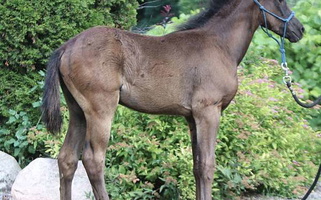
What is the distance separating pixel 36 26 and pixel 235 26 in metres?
2.42

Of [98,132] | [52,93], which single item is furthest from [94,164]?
[52,93]

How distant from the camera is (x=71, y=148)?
4.54 meters

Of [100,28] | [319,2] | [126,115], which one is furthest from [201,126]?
[319,2]

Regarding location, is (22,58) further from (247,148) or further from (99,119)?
(247,148)

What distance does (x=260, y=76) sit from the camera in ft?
22.0

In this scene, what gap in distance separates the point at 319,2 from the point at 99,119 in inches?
218

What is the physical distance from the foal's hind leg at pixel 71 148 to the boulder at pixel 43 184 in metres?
0.67

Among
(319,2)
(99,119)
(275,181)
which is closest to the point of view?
(99,119)

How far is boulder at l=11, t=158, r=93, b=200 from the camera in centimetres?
528

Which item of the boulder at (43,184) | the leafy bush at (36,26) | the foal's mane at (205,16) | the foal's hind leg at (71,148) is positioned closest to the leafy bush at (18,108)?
the leafy bush at (36,26)

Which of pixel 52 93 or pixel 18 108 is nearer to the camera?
pixel 52 93

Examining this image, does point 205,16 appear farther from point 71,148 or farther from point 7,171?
point 7,171

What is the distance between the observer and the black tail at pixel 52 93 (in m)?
4.29

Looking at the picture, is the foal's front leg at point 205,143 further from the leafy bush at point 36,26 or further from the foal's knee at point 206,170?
the leafy bush at point 36,26
